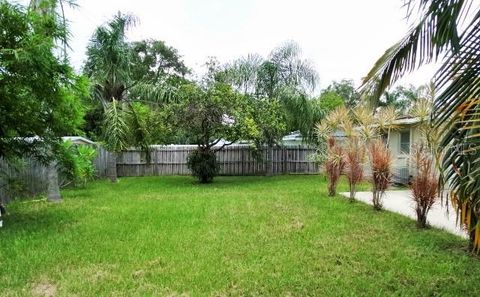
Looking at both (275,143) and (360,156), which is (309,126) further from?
(360,156)

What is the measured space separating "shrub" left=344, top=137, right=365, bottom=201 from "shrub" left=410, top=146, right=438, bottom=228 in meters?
2.82

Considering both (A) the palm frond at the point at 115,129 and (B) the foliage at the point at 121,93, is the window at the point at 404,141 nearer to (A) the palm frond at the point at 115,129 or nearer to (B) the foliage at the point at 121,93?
(B) the foliage at the point at 121,93

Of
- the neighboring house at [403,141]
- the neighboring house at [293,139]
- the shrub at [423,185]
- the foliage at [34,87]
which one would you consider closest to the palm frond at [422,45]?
the shrub at [423,185]

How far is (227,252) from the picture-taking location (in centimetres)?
570

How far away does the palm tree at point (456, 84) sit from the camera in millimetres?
2820

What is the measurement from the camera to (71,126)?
8.55 m

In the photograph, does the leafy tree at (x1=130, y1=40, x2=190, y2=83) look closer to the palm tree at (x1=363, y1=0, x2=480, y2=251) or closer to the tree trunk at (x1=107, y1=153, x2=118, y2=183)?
the tree trunk at (x1=107, y1=153, x2=118, y2=183)

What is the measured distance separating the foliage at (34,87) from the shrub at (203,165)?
22.2 ft

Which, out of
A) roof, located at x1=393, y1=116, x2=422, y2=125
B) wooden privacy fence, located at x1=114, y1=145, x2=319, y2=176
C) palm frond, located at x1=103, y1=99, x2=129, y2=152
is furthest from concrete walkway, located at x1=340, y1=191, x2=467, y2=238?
palm frond, located at x1=103, y1=99, x2=129, y2=152

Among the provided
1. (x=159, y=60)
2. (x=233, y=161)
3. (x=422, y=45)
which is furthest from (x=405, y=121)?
(x=159, y=60)

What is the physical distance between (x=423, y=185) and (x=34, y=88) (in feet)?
23.2

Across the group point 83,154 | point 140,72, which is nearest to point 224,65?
point 83,154

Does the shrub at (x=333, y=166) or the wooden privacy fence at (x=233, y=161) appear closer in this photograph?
the shrub at (x=333, y=166)

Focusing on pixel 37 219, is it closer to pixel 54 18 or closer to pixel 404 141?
pixel 54 18
